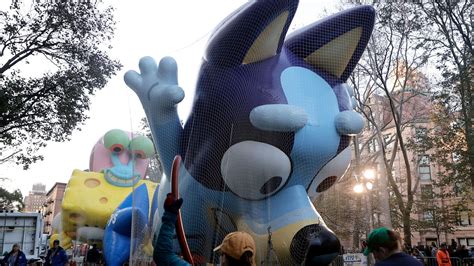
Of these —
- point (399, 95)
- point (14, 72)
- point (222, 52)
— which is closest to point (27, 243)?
point (14, 72)

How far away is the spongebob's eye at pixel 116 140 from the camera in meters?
12.4

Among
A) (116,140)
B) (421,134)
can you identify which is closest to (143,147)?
(116,140)

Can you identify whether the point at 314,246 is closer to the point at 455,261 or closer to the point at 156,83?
the point at 156,83

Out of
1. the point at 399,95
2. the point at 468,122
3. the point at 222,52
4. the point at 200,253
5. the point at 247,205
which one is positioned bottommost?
the point at 200,253

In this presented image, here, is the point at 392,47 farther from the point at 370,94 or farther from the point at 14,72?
the point at 14,72

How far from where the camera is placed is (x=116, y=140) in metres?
12.5

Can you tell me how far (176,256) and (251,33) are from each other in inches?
131

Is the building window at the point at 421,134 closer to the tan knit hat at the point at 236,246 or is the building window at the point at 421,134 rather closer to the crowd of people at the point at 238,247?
the crowd of people at the point at 238,247

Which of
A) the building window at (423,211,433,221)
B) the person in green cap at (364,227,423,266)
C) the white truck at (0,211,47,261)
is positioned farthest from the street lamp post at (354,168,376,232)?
the building window at (423,211,433,221)

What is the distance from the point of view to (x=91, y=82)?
12789 mm

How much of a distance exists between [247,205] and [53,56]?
922 cm

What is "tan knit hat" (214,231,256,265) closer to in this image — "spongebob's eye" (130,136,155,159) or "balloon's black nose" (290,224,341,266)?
"balloon's black nose" (290,224,341,266)

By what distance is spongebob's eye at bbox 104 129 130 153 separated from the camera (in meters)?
12.4

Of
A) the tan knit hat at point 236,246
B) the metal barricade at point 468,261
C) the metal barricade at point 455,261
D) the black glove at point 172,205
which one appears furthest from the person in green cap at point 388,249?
the metal barricade at point 468,261
